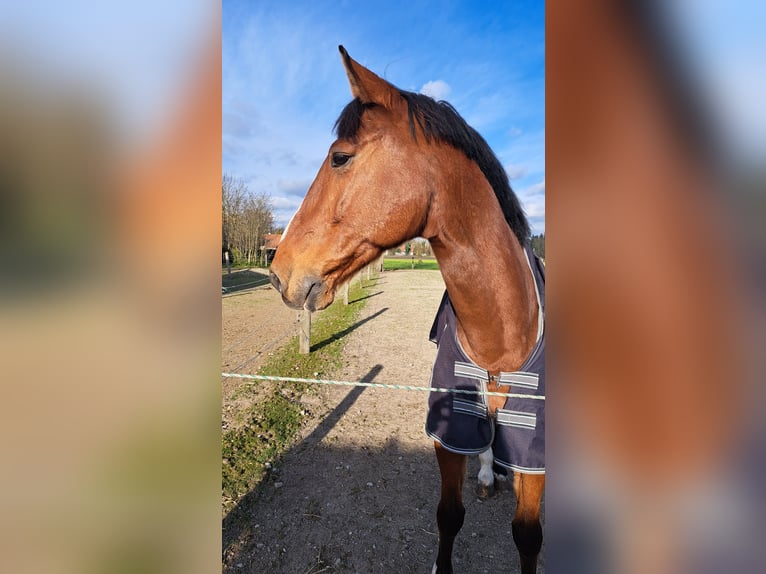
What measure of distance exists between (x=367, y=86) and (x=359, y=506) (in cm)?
298

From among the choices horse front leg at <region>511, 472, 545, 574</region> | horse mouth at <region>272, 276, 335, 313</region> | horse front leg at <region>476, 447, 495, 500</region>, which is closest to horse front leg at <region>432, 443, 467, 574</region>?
horse front leg at <region>511, 472, 545, 574</region>

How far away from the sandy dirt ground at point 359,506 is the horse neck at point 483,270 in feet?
5.54

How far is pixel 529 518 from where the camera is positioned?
5.82 feet

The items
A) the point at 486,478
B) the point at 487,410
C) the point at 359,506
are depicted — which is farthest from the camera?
the point at 486,478

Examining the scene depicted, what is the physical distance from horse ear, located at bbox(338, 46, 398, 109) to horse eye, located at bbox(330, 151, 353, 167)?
8.7 inches

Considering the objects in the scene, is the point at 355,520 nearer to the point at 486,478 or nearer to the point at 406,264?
the point at 486,478

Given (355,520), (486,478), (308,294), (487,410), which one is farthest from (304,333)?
(308,294)

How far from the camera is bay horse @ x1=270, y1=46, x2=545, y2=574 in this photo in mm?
1394

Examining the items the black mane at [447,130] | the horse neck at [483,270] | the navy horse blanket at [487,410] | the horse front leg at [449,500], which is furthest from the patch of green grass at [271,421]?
the black mane at [447,130]
